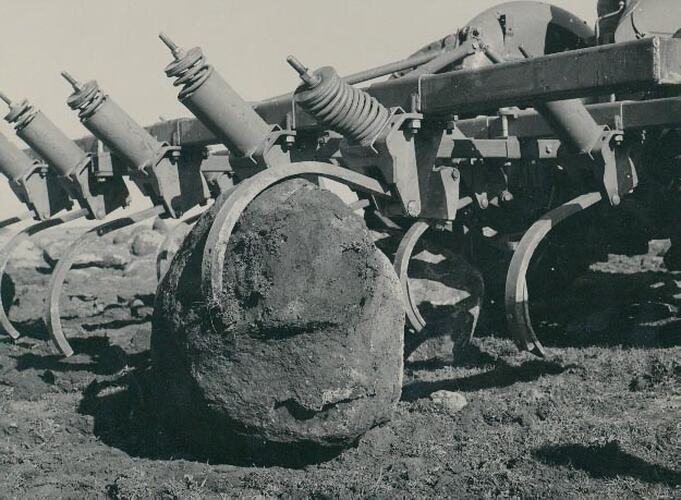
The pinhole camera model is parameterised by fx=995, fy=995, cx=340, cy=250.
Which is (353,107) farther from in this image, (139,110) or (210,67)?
(139,110)

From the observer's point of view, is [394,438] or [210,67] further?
[210,67]

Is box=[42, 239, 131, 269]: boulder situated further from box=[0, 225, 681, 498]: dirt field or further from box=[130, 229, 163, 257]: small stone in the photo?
box=[0, 225, 681, 498]: dirt field

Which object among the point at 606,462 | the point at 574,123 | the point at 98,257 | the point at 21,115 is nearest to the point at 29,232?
the point at 21,115

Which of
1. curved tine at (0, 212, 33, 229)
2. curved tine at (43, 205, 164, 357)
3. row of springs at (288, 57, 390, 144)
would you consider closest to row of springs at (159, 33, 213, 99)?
row of springs at (288, 57, 390, 144)

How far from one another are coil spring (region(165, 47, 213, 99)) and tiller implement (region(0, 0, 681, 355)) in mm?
14

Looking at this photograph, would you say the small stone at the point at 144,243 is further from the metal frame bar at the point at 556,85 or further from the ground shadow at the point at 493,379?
the ground shadow at the point at 493,379

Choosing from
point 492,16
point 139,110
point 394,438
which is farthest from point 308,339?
point 139,110

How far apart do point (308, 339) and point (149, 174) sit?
322cm

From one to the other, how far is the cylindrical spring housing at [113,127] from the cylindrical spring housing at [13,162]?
6.19 ft

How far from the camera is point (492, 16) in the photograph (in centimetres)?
928

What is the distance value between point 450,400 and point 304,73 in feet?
7.96

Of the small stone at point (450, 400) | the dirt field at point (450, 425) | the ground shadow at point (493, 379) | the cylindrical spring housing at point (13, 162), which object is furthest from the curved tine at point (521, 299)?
the cylindrical spring housing at point (13, 162)

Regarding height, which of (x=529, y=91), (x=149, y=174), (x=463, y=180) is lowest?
(x=463, y=180)

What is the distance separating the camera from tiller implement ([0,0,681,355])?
547 centimetres
